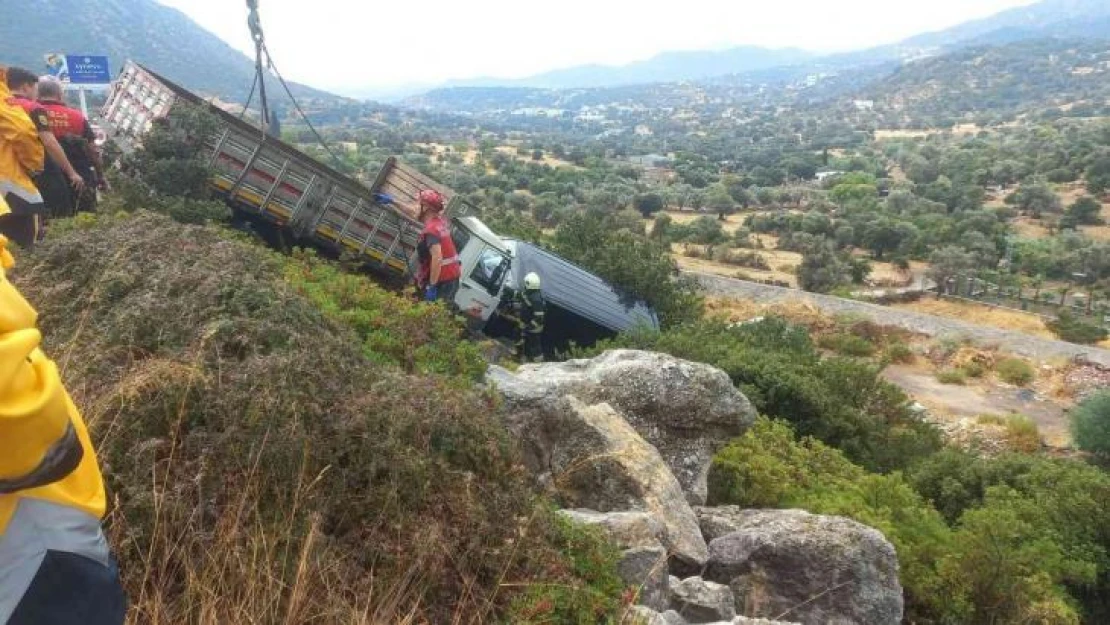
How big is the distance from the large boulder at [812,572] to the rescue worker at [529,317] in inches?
189

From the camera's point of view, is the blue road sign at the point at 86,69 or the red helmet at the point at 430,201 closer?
the red helmet at the point at 430,201

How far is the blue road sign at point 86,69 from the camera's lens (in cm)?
1597

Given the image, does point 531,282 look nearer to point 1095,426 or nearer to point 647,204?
point 1095,426

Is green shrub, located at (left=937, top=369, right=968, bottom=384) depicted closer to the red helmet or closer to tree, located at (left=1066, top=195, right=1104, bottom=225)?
the red helmet

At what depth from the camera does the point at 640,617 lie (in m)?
3.35

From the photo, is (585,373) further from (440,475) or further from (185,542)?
(185,542)

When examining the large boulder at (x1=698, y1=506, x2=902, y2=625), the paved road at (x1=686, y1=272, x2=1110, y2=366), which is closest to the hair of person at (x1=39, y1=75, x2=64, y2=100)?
the large boulder at (x1=698, y1=506, x2=902, y2=625)

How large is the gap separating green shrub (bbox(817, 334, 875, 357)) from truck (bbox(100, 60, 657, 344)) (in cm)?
1702

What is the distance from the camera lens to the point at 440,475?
3.45m

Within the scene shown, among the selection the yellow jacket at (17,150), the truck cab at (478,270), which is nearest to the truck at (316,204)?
the truck cab at (478,270)

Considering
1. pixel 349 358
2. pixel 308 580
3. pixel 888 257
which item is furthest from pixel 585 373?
pixel 888 257

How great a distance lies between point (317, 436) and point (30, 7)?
141m

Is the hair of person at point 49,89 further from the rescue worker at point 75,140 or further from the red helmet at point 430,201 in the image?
the red helmet at point 430,201

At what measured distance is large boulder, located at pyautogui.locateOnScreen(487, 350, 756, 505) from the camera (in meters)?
6.99
